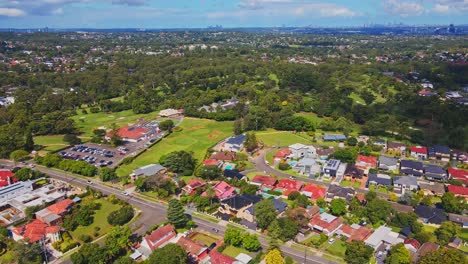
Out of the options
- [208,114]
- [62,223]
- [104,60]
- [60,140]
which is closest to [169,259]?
[62,223]

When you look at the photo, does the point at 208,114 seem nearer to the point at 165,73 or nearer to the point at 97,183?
the point at 97,183

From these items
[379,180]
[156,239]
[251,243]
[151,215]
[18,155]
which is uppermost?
[18,155]

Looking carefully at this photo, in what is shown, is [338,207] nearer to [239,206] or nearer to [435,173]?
[239,206]

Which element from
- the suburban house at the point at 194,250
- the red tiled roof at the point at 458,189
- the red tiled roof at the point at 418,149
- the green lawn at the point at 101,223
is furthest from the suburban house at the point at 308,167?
the green lawn at the point at 101,223

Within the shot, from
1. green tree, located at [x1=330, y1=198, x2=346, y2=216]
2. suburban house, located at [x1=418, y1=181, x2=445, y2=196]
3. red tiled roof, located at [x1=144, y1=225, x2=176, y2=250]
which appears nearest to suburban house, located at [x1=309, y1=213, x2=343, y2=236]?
green tree, located at [x1=330, y1=198, x2=346, y2=216]

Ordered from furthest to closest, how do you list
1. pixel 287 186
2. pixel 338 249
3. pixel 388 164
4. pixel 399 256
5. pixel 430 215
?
1. pixel 388 164
2. pixel 287 186
3. pixel 430 215
4. pixel 338 249
5. pixel 399 256

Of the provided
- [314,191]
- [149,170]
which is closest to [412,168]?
[314,191]

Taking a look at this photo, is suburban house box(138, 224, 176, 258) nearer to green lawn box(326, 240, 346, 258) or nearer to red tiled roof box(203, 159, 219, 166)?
green lawn box(326, 240, 346, 258)
